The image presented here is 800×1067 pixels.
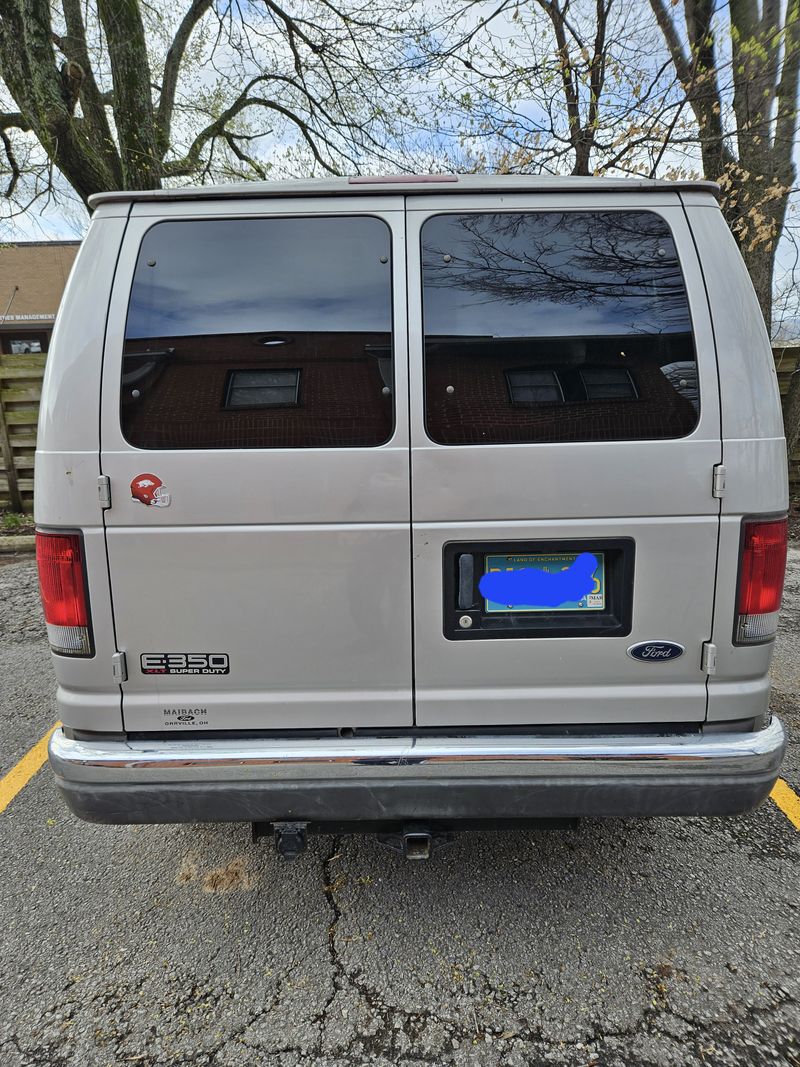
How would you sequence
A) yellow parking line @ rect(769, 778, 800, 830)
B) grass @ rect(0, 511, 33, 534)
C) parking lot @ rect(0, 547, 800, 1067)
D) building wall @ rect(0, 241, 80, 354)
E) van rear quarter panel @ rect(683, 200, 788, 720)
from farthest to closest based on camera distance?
1. building wall @ rect(0, 241, 80, 354)
2. grass @ rect(0, 511, 33, 534)
3. yellow parking line @ rect(769, 778, 800, 830)
4. van rear quarter panel @ rect(683, 200, 788, 720)
5. parking lot @ rect(0, 547, 800, 1067)

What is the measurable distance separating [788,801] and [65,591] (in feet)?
10.5

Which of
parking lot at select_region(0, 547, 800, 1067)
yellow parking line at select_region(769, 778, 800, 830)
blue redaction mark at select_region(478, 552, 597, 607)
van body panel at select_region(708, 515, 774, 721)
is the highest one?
blue redaction mark at select_region(478, 552, 597, 607)

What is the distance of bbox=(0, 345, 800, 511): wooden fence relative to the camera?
8.08m

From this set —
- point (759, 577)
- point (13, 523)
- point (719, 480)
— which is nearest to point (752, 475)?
point (719, 480)

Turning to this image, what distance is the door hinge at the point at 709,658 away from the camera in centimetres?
188

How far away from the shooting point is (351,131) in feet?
31.1

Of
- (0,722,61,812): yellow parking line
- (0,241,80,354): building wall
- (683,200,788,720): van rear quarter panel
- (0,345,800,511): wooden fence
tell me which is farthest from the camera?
(0,241,80,354): building wall

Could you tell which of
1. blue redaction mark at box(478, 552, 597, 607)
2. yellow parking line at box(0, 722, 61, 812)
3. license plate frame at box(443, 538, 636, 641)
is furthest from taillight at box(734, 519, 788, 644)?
yellow parking line at box(0, 722, 61, 812)

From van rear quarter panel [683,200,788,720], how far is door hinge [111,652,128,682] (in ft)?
6.17

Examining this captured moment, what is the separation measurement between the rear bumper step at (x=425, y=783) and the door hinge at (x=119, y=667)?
0.24m

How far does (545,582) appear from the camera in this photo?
6.20 ft

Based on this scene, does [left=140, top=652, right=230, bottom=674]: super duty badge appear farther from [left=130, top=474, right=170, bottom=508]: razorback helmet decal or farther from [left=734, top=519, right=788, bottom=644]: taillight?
[left=734, top=519, right=788, bottom=644]: taillight

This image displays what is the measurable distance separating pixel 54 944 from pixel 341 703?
1.37 meters

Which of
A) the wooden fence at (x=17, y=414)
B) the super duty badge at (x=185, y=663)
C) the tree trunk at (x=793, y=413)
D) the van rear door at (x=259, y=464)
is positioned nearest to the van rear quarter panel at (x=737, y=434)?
the van rear door at (x=259, y=464)
